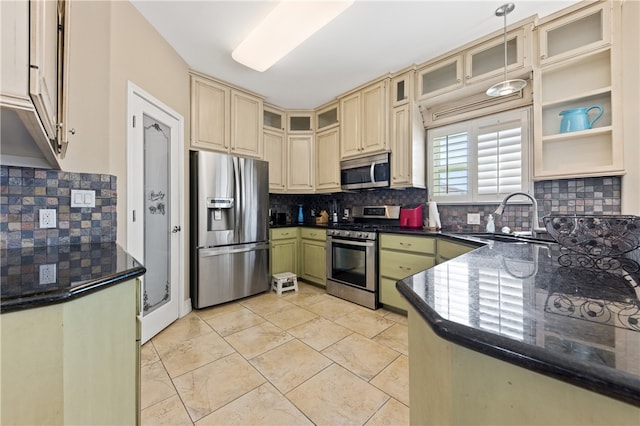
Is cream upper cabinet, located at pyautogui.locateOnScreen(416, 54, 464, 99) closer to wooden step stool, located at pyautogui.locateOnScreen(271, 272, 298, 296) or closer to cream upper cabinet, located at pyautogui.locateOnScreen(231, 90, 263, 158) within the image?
cream upper cabinet, located at pyautogui.locateOnScreen(231, 90, 263, 158)

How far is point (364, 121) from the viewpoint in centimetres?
313

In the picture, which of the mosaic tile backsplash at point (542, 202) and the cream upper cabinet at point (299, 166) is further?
the cream upper cabinet at point (299, 166)

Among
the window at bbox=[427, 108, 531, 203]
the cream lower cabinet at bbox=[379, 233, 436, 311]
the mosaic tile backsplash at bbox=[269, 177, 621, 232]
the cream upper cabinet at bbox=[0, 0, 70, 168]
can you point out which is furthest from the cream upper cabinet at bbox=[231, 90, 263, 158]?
the cream upper cabinet at bbox=[0, 0, 70, 168]

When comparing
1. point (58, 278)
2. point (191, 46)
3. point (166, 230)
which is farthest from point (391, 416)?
point (191, 46)

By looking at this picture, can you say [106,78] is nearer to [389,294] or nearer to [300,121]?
[300,121]

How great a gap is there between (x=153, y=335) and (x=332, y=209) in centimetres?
270

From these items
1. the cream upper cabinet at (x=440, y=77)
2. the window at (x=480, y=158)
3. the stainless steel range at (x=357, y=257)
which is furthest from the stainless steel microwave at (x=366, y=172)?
the cream upper cabinet at (x=440, y=77)

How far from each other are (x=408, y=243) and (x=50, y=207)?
2656 mm

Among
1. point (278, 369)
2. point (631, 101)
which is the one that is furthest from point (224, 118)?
point (631, 101)

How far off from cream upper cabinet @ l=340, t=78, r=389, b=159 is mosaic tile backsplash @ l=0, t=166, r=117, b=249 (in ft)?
8.22

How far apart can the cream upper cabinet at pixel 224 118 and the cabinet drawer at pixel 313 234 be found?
3.96ft

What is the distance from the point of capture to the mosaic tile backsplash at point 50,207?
50.9 inches

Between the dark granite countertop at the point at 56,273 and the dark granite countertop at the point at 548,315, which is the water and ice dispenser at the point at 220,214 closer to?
the dark granite countertop at the point at 56,273

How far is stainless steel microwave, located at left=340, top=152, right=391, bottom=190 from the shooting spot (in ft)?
9.67
